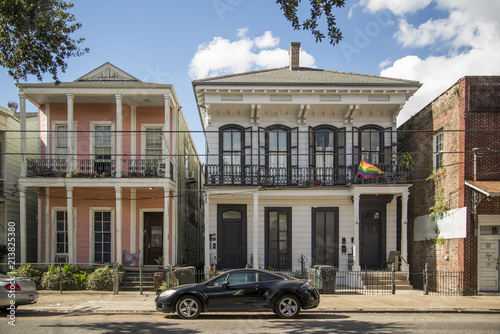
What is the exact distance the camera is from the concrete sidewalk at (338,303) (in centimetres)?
1384

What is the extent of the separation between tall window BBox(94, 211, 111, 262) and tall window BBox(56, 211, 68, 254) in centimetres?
128

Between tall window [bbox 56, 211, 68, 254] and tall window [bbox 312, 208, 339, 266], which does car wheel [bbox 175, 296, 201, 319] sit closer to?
tall window [bbox 312, 208, 339, 266]

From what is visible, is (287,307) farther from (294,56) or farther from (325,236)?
(294,56)

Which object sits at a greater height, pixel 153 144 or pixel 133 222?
pixel 153 144

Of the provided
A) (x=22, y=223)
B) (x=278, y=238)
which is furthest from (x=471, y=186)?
(x=22, y=223)

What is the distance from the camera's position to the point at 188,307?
12297 millimetres

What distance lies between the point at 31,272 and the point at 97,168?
16.3 ft

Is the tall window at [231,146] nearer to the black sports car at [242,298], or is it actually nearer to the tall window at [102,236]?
the tall window at [102,236]

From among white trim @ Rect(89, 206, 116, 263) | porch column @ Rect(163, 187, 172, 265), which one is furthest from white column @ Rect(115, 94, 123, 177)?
white trim @ Rect(89, 206, 116, 263)

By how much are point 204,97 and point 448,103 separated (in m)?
9.74

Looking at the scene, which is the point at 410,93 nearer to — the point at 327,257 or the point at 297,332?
the point at 327,257

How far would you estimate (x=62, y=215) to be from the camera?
859 inches

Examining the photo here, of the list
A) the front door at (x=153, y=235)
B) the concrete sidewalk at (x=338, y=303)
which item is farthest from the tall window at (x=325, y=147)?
the front door at (x=153, y=235)

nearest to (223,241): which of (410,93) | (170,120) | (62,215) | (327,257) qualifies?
(327,257)
